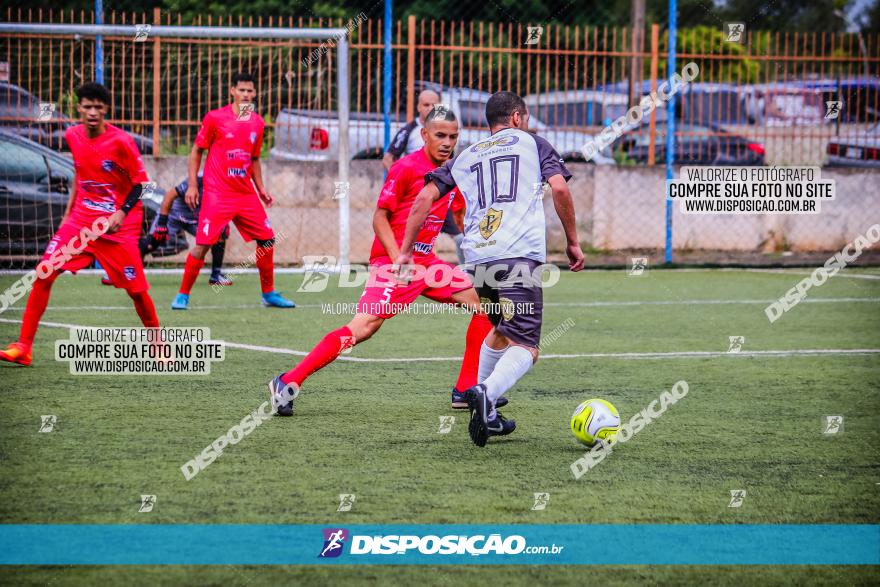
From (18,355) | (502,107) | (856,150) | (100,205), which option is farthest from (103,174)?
(856,150)

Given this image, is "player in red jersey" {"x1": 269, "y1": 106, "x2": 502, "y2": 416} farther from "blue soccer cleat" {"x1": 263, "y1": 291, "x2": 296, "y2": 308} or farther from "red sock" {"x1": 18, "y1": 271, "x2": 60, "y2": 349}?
"blue soccer cleat" {"x1": 263, "y1": 291, "x2": 296, "y2": 308}

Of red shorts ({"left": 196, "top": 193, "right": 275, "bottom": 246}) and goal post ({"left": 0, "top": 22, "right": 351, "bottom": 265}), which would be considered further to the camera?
goal post ({"left": 0, "top": 22, "right": 351, "bottom": 265})

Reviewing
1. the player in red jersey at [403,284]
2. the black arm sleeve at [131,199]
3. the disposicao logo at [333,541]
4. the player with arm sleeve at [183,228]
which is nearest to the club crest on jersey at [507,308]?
the player in red jersey at [403,284]

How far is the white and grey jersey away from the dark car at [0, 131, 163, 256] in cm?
893

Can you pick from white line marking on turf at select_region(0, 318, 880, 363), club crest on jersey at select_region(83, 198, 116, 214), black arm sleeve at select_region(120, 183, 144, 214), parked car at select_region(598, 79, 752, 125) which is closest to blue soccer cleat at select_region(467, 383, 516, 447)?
white line marking on turf at select_region(0, 318, 880, 363)

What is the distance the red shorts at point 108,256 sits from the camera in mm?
7668

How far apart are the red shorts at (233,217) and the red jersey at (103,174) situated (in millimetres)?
3114

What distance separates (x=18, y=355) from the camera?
7.86 meters

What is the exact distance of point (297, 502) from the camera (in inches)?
184

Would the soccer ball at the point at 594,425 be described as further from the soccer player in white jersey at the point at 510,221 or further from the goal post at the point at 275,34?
the goal post at the point at 275,34

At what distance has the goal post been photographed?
45.3 feet

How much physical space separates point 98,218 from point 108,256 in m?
0.26

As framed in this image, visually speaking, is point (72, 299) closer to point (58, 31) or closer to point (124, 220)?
point (58, 31)

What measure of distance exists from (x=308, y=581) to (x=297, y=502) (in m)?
0.91
